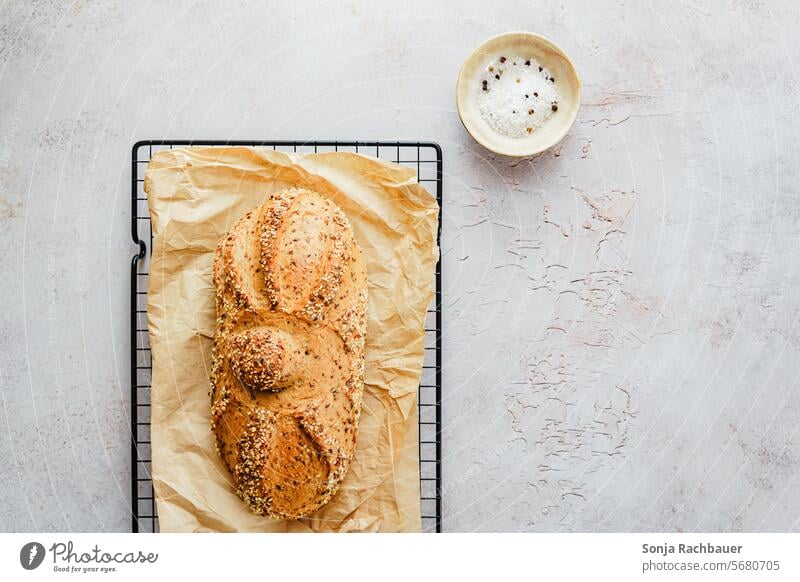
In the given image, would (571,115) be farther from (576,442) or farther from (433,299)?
(576,442)

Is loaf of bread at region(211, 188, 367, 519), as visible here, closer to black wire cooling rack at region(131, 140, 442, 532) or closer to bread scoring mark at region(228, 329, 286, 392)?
bread scoring mark at region(228, 329, 286, 392)

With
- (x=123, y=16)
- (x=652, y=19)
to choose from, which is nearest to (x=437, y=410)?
(x=652, y=19)
